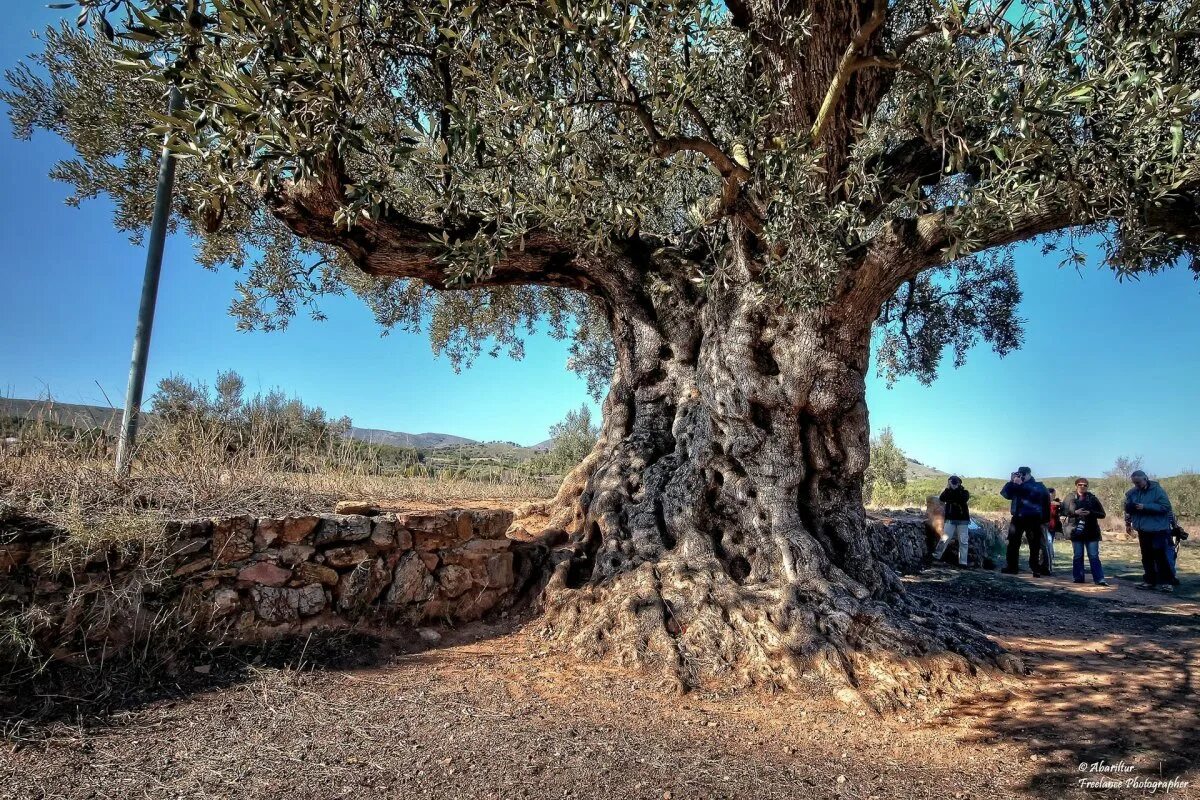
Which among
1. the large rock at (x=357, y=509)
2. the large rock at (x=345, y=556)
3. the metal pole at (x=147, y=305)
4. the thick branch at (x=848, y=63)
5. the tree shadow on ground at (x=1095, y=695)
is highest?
the thick branch at (x=848, y=63)

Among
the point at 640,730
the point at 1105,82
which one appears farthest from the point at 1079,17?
the point at 640,730

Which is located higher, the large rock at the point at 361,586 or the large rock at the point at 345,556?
the large rock at the point at 345,556

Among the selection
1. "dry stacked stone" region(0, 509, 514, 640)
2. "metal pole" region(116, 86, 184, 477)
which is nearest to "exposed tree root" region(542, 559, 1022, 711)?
"dry stacked stone" region(0, 509, 514, 640)

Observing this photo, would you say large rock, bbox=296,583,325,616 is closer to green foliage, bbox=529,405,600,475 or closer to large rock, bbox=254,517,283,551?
large rock, bbox=254,517,283,551

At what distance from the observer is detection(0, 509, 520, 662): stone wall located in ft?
13.3

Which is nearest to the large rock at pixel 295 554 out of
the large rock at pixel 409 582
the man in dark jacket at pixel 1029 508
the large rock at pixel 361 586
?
the large rock at pixel 361 586

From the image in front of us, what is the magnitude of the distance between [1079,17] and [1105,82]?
46 cm

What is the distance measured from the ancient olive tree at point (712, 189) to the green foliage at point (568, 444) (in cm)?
958

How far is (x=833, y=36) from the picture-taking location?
5.03 meters

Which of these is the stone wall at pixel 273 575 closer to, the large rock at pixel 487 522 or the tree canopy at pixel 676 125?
the large rock at pixel 487 522

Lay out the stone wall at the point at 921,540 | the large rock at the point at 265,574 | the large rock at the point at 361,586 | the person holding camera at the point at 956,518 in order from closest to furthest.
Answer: the large rock at the point at 265,574 → the large rock at the point at 361,586 → the stone wall at the point at 921,540 → the person holding camera at the point at 956,518

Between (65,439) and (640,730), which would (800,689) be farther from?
(65,439)

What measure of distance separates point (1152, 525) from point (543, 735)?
1090cm

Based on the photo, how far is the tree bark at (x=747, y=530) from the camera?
4.82 m
